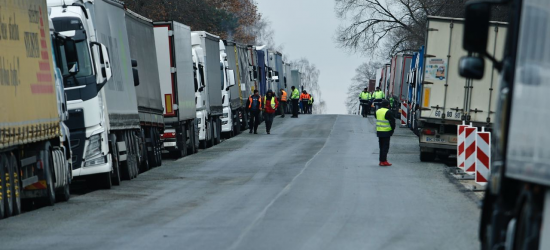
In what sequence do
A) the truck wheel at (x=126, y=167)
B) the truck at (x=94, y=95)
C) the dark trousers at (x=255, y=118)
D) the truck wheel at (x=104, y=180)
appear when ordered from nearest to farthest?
the truck at (x=94, y=95) < the truck wheel at (x=104, y=180) < the truck wheel at (x=126, y=167) < the dark trousers at (x=255, y=118)

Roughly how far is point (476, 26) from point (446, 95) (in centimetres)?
1816

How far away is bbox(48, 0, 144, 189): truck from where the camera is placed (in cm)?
1805

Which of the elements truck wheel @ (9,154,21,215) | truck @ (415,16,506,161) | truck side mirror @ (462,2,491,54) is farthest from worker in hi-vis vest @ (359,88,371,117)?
truck side mirror @ (462,2,491,54)

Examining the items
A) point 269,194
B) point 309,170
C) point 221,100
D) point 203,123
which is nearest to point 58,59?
point 269,194

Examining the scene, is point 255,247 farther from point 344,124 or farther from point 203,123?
point 344,124

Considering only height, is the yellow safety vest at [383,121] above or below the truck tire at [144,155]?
above

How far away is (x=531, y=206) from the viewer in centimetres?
664

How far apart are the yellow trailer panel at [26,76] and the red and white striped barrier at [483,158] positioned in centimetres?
733

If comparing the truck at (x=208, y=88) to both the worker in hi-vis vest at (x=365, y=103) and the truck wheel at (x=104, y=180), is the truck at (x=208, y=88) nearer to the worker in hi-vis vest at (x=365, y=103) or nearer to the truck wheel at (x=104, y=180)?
the truck wheel at (x=104, y=180)

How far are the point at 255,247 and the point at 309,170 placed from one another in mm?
11748

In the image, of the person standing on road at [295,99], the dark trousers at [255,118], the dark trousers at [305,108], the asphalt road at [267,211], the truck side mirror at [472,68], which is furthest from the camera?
the dark trousers at [305,108]

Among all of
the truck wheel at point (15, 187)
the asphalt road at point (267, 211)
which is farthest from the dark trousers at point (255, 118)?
the truck wheel at point (15, 187)

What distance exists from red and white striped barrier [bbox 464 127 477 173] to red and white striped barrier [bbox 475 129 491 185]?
1.51ft

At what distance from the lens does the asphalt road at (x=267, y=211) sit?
36.1ft
